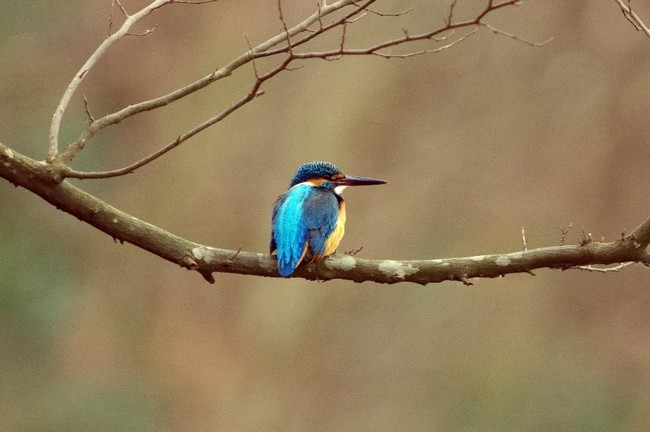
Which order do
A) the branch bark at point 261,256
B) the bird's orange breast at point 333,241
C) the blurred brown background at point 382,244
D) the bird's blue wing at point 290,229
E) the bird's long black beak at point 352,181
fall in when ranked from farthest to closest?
the blurred brown background at point 382,244
the bird's long black beak at point 352,181
the bird's orange breast at point 333,241
the bird's blue wing at point 290,229
the branch bark at point 261,256

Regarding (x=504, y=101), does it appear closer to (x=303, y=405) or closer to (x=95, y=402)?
(x=303, y=405)

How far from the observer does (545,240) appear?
912 centimetres

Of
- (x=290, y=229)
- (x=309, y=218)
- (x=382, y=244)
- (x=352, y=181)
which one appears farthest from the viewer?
(x=382, y=244)

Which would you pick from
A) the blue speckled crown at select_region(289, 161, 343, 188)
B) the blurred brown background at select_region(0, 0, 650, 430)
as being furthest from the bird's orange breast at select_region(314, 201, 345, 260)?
the blurred brown background at select_region(0, 0, 650, 430)

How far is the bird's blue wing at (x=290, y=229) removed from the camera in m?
3.33

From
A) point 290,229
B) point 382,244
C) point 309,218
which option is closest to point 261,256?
point 290,229

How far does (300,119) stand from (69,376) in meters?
3.61

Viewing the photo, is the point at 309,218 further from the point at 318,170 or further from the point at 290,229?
the point at 318,170

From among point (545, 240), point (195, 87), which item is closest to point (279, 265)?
point (195, 87)

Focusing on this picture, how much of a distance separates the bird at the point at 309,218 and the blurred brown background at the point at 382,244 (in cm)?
492

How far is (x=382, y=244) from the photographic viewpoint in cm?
924

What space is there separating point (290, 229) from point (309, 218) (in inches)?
6.0

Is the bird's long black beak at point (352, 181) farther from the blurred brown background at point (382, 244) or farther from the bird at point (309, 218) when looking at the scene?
the blurred brown background at point (382, 244)

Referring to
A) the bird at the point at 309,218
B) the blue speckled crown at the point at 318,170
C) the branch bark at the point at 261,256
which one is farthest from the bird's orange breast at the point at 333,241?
the blue speckled crown at the point at 318,170
